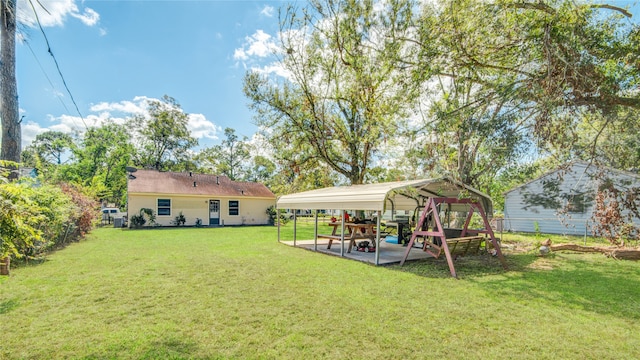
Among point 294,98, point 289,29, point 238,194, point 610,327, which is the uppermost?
point 289,29

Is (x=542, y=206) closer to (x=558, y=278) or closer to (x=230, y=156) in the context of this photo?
(x=558, y=278)

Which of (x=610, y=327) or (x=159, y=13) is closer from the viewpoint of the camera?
(x=610, y=327)

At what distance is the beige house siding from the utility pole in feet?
49.9

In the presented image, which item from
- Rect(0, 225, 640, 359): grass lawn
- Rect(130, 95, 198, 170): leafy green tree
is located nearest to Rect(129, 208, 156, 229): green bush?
Rect(0, 225, 640, 359): grass lawn

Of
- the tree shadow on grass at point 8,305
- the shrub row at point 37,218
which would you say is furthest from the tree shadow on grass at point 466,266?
the tree shadow on grass at point 8,305

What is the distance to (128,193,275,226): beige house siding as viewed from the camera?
66.2ft

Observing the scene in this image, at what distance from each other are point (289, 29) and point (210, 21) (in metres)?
4.17

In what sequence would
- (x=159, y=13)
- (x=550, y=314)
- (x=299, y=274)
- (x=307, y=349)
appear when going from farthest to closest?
(x=159, y=13) → (x=299, y=274) → (x=550, y=314) → (x=307, y=349)

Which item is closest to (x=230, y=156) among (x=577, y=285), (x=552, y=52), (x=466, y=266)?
(x=466, y=266)

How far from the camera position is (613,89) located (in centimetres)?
547

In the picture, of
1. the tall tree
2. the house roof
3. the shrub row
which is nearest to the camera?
the shrub row

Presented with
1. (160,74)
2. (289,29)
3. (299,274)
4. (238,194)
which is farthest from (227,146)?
(299,274)

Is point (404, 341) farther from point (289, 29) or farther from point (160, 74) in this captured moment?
point (160, 74)

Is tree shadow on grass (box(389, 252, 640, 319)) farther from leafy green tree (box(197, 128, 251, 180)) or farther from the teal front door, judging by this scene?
leafy green tree (box(197, 128, 251, 180))
